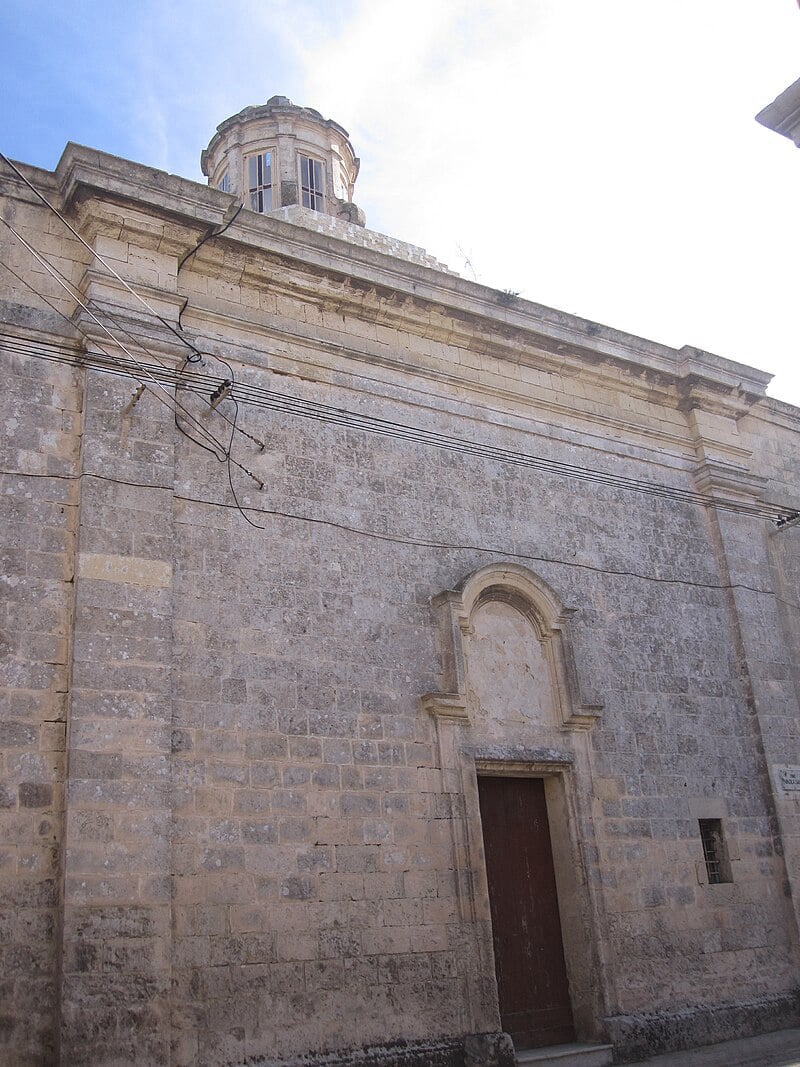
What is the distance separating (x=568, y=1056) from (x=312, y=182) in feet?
48.1

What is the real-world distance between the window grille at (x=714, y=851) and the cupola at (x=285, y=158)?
12.1 metres

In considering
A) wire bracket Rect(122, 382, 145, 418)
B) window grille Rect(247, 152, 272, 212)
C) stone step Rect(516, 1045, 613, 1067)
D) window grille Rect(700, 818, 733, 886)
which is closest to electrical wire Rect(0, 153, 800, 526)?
A: wire bracket Rect(122, 382, 145, 418)

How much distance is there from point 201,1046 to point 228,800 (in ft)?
4.68

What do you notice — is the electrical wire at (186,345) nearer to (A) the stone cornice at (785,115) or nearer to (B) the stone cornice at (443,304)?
(B) the stone cornice at (443,304)

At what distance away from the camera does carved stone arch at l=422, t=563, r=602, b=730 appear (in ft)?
26.5

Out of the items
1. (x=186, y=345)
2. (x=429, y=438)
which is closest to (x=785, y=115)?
(x=429, y=438)

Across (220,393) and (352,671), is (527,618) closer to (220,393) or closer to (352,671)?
(352,671)

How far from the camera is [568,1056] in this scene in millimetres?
7391

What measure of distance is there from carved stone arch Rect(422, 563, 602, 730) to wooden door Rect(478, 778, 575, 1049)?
70cm

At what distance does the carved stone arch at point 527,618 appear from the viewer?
26.5 feet

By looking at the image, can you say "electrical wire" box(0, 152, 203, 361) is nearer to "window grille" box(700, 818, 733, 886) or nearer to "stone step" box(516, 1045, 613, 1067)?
"stone step" box(516, 1045, 613, 1067)

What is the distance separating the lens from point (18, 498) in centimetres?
671

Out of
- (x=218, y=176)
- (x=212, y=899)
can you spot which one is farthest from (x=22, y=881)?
(x=218, y=176)

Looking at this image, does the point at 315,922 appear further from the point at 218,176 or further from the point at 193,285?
the point at 218,176
